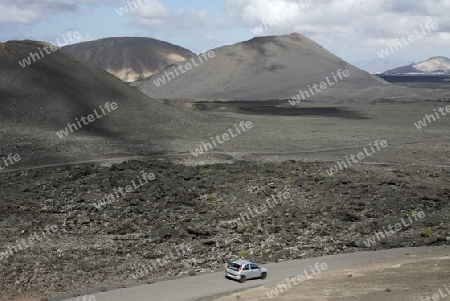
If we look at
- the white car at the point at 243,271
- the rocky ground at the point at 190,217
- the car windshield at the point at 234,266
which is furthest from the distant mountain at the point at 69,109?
the white car at the point at 243,271

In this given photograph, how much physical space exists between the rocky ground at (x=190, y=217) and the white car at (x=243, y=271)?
5.19 metres

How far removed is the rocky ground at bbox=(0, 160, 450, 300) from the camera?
4400cm

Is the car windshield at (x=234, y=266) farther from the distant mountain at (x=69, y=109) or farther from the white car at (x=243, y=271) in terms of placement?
the distant mountain at (x=69, y=109)

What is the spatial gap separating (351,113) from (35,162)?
112 m

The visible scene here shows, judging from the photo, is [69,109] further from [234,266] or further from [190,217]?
[234,266]

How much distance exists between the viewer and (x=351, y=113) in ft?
576

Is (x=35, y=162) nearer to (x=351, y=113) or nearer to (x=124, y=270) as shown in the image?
(x=124, y=270)

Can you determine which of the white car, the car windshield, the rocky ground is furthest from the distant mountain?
the white car

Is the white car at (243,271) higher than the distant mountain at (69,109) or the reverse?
the reverse

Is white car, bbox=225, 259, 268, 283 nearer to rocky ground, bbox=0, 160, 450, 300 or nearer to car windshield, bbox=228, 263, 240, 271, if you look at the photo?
car windshield, bbox=228, 263, 240, 271

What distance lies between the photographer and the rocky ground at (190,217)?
144 feet

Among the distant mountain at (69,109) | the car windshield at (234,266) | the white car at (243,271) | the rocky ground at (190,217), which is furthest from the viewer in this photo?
the distant mountain at (69,109)

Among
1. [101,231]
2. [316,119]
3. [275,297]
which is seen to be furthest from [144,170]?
[316,119]

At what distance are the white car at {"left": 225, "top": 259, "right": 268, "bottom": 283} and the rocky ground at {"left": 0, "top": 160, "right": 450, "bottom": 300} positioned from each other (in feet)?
17.0
